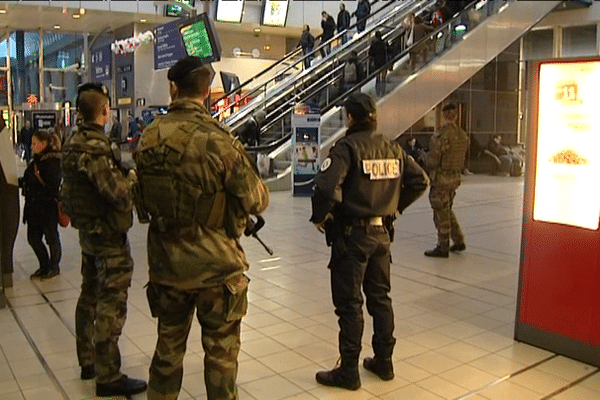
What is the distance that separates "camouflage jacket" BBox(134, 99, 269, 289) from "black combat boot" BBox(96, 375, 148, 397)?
1.05 meters

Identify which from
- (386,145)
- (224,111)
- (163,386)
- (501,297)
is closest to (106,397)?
(163,386)

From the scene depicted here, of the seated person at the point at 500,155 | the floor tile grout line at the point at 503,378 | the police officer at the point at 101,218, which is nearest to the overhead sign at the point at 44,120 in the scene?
the seated person at the point at 500,155

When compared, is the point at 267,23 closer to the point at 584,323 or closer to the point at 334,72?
the point at 334,72

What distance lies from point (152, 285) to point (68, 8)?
60.2 ft

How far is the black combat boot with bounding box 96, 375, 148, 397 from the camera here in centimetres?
338

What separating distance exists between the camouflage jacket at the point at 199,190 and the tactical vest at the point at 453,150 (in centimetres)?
444

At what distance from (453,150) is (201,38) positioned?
3894 mm

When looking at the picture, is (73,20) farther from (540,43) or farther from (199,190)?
(199,190)

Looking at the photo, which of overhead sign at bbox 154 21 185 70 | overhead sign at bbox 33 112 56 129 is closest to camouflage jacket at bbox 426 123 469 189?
overhead sign at bbox 154 21 185 70

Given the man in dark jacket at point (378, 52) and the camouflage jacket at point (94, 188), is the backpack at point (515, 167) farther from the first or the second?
the camouflage jacket at point (94, 188)

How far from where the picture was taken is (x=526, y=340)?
422cm

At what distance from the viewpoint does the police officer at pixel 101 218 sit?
321 centimetres

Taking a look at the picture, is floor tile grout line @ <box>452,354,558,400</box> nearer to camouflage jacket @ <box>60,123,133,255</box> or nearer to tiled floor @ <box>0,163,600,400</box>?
tiled floor @ <box>0,163,600,400</box>

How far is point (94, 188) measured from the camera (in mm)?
3273
